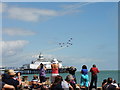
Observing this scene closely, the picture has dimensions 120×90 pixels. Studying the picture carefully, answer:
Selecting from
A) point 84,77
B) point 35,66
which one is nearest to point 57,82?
point 84,77

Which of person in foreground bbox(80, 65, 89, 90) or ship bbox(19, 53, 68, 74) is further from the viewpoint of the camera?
ship bbox(19, 53, 68, 74)

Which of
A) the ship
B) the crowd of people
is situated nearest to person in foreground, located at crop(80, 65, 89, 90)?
the crowd of people

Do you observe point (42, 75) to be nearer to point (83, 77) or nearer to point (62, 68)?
point (83, 77)

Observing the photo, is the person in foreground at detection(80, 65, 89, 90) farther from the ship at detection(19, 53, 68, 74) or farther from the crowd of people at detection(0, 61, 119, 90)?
the ship at detection(19, 53, 68, 74)

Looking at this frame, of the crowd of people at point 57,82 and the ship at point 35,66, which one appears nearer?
the crowd of people at point 57,82

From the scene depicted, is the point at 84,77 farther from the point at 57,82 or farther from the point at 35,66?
the point at 35,66

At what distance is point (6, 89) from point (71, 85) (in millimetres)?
3450

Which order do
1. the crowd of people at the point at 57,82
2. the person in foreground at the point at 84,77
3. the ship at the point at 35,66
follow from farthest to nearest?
1. the ship at the point at 35,66
2. the person in foreground at the point at 84,77
3. the crowd of people at the point at 57,82

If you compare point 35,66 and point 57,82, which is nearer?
point 57,82

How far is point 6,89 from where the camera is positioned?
8.53 meters

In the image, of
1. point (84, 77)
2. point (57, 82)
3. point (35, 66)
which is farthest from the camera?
point (35, 66)

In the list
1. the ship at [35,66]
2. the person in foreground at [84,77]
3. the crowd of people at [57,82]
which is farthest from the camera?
the ship at [35,66]

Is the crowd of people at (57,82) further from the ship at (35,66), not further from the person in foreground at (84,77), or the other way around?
the ship at (35,66)

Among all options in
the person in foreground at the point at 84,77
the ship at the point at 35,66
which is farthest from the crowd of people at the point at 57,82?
the ship at the point at 35,66
